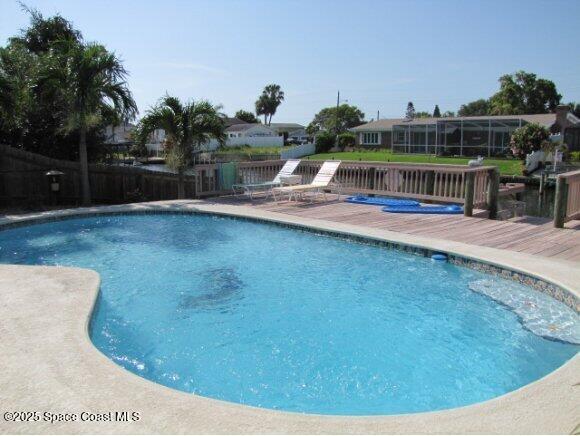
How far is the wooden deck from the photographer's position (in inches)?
308

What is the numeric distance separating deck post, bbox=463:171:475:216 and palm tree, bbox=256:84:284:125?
8856 cm

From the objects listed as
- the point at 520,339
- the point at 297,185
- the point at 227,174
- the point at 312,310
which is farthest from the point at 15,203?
the point at 520,339

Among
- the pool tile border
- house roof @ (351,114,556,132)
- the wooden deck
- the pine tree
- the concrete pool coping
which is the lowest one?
the concrete pool coping

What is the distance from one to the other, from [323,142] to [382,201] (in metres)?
34.6

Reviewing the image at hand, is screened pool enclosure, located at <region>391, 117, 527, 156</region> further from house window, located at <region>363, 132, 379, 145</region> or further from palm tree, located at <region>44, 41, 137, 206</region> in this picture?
palm tree, located at <region>44, 41, 137, 206</region>

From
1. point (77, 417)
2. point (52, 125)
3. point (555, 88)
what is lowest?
point (77, 417)

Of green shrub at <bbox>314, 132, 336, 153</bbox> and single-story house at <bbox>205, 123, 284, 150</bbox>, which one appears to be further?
single-story house at <bbox>205, 123, 284, 150</bbox>

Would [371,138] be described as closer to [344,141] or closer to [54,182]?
[344,141]

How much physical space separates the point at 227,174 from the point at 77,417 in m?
11.8

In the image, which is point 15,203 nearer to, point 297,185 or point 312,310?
point 297,185

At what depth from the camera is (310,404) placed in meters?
4.05

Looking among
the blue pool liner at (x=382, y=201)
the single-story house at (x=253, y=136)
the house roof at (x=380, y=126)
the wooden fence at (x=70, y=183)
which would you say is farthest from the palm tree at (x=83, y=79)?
the single-story house at (x=253, y=136)

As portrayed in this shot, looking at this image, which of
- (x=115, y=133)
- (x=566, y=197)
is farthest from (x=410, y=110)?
(x=566, y=197)

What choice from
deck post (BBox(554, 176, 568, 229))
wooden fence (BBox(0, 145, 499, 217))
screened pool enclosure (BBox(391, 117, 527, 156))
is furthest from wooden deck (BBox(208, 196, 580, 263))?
screened pool enclosure (BBox(391, 117, 527, 156))
